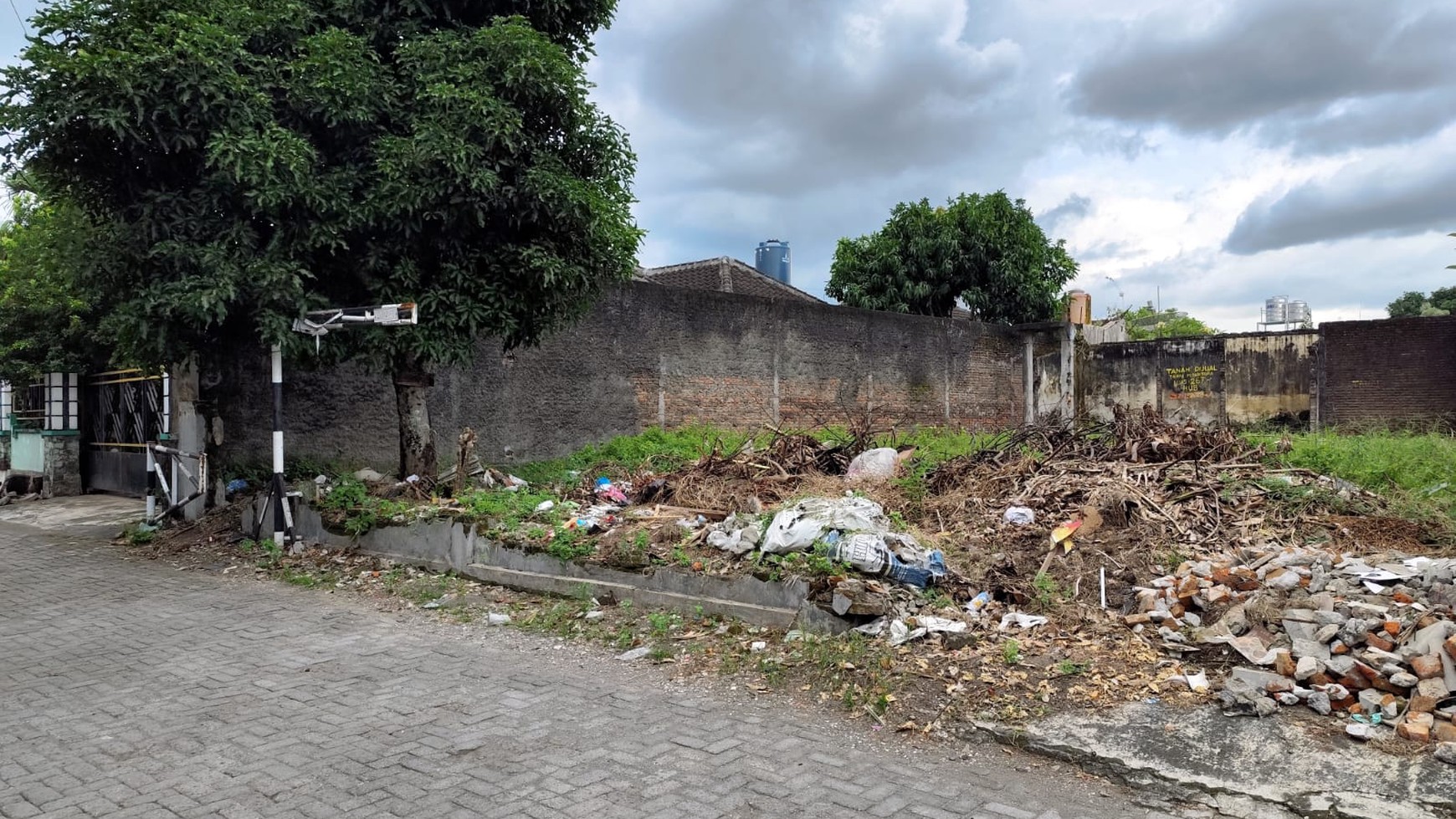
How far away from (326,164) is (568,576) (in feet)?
16.0

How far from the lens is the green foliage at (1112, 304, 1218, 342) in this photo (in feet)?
126

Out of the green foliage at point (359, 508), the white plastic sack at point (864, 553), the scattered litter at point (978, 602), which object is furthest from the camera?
the green foliage at point (359, 508)

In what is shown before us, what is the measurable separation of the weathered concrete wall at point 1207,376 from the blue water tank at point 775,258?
40.9 ft

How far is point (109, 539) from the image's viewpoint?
10484mm

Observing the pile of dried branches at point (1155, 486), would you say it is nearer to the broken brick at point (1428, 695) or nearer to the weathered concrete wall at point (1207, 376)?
the broken brick at point (1428, 695)

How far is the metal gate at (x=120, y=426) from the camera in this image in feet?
42.8

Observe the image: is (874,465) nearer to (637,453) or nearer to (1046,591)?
(1046,591)

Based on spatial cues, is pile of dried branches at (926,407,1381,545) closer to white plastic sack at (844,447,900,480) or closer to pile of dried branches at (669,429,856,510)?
white plastic sack at (844,447,900,480)

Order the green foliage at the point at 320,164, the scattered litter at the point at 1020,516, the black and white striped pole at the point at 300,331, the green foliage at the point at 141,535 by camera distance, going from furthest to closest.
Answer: the green foliage at the point at 141,535 → the black and white striped pole at the point at 300,331 → the green foliage at the point at 320,164 → the scattered litter at the point at 1020,516

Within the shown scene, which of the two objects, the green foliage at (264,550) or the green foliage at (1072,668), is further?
the green foliage at (264,550)

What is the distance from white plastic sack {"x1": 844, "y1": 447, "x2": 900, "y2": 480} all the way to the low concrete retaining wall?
303 centimetres

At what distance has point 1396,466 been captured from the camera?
782 cm

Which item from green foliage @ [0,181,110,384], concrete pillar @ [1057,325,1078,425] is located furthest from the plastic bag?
concrete pillar @ [1057,325,1078,425]

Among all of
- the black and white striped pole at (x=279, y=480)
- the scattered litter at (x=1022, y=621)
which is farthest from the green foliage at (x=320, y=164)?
the scattered litter at (x=1022, y=621)
